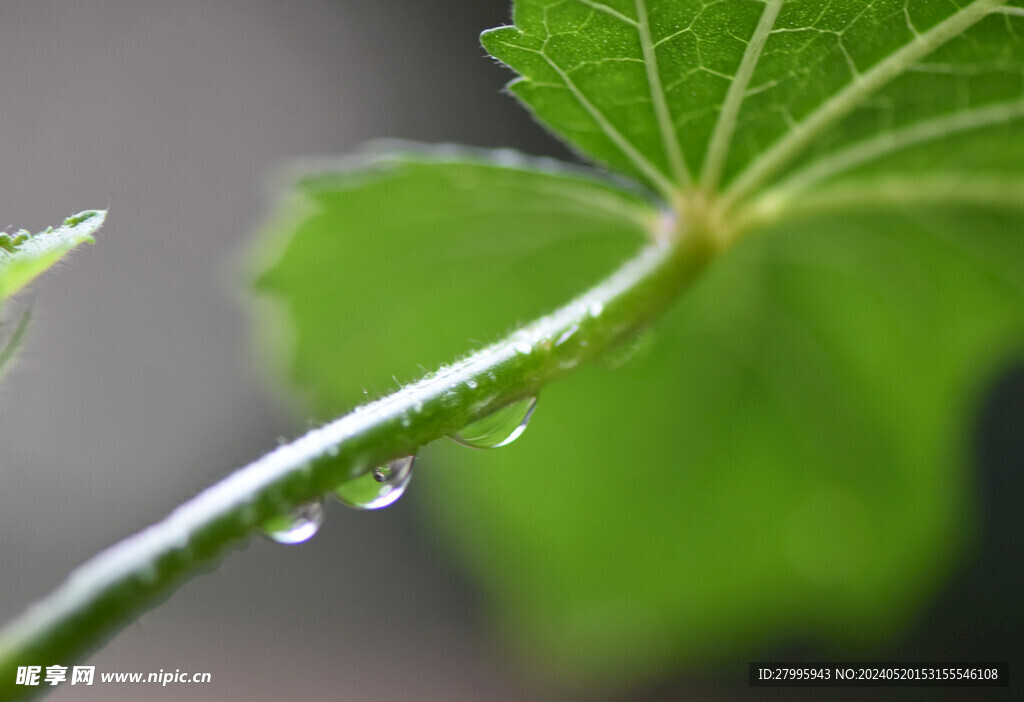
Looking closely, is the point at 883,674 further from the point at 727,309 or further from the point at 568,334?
the point at 568,334

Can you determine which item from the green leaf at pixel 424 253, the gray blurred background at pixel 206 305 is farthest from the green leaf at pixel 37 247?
the gray blurred background at pixel 206 305

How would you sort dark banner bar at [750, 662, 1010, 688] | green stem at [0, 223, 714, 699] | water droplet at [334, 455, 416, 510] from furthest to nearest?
dark banner bar at [750, 662, 1010, 688], water droplet at [334, 455, 416, 510], green stem at [0, 223, 714, 699]

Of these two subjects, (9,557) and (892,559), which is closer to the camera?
(892,559)

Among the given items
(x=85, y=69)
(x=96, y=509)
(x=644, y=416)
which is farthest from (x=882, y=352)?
(x=85, y=69)

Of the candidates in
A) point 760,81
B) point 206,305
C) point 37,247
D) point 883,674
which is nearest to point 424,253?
point 760,81

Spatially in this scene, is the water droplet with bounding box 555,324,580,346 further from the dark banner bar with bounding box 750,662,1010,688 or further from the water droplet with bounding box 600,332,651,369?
the dark banner bar with bounding box 750,662,1010,688

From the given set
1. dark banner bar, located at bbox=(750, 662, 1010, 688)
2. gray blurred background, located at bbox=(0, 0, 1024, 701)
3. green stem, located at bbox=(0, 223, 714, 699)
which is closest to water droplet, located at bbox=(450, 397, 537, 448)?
green stem, located at bbox=(0, 223, 714, 699)

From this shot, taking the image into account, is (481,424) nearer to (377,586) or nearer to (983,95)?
(983,95)
